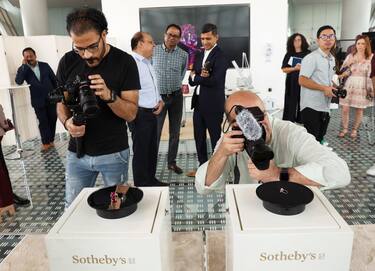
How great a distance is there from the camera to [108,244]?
731 mm

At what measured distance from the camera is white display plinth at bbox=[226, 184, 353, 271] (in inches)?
28.1

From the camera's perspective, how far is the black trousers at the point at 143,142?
8.54 ft

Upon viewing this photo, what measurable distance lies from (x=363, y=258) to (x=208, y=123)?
203 cm

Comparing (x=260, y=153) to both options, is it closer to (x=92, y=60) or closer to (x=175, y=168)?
(x=92, y=60)

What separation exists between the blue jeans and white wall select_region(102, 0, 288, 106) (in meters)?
4.69

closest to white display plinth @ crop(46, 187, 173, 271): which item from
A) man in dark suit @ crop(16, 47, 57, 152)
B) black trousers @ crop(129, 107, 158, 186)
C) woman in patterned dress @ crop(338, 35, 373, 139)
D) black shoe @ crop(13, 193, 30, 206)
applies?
black trousers @ crop(129, 107, 158, 186)

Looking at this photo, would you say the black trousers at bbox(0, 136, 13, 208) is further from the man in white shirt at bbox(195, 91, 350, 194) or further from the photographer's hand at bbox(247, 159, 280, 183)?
the photographer's hand at bbox(247, 159, 280, 183)

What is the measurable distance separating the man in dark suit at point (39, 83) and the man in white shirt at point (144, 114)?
2088 millimetres

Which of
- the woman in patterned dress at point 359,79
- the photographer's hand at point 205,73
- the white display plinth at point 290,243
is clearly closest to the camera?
the white display plinth at point 290,243

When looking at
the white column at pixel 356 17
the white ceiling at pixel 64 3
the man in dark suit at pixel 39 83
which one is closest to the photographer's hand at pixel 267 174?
the man in dark suit at pixel 39 83

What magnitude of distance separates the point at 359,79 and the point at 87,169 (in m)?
3.80

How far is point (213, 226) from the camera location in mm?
2143

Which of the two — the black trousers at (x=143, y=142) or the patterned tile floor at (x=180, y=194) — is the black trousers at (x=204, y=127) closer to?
the patterned tile floor at (x=180, y=194)

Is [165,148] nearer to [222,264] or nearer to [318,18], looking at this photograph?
[222,264]
